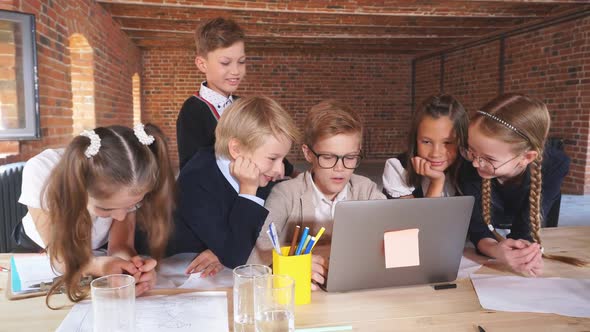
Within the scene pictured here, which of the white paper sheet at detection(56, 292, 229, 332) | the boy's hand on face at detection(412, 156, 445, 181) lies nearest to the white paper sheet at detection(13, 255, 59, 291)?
the white paper sheet at detection(56, 292, 229, 332)

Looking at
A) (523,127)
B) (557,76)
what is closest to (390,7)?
(557,76)

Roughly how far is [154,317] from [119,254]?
518 mm

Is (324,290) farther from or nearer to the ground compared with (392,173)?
nearer to the ground

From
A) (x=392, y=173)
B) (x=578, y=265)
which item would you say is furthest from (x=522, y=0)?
(x=578, y=265)

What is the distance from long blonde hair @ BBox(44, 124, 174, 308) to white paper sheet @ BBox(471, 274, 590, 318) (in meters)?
0.93

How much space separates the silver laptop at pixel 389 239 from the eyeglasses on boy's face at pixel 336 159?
44cm

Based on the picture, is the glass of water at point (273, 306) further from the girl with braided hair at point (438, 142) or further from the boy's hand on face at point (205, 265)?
the girl with braided hair at point (438, 142)

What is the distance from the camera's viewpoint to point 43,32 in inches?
129

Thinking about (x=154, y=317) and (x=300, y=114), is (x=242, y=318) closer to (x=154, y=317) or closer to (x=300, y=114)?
(x=154, y=317)

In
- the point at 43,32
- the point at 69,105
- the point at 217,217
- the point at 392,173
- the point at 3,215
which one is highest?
the point at 43,32

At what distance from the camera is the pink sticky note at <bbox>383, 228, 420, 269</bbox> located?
3.19ft

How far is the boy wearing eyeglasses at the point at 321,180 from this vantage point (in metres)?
1.38

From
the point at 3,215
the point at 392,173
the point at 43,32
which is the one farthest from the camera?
the point at 43,32

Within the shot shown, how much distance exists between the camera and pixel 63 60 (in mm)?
3730
